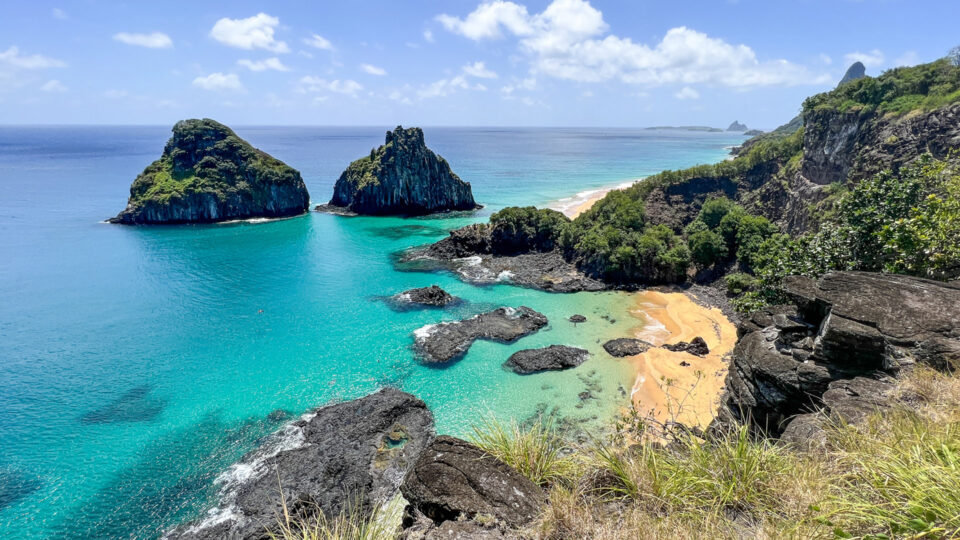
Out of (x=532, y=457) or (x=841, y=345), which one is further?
(x=841, y=345)

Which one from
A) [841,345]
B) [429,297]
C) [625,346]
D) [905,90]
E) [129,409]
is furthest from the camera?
[429,297]

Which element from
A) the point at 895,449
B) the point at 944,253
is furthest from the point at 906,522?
the point at 944,253

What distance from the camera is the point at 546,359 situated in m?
29.9

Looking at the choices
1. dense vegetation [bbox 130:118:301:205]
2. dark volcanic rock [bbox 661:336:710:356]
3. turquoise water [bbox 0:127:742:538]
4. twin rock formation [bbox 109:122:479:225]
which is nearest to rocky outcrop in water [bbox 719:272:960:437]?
turquoise water [bbox 0:127:742:538]

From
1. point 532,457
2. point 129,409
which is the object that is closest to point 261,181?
point 129,409

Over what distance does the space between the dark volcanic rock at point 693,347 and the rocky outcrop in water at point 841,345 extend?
1593 centimetres

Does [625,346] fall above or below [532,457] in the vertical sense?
below

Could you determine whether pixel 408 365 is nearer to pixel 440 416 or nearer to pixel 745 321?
pixel 440 416

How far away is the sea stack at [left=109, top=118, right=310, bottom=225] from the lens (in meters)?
78.3

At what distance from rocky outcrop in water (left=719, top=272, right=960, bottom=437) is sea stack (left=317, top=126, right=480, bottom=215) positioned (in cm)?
7577

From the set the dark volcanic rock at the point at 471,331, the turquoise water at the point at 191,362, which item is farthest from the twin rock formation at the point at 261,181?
the dark volcanic rock at the point at 471,331

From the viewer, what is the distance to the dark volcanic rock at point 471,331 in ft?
104

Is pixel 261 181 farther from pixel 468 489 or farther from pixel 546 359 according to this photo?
pixel 468 489

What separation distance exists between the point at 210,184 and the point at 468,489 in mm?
93398
